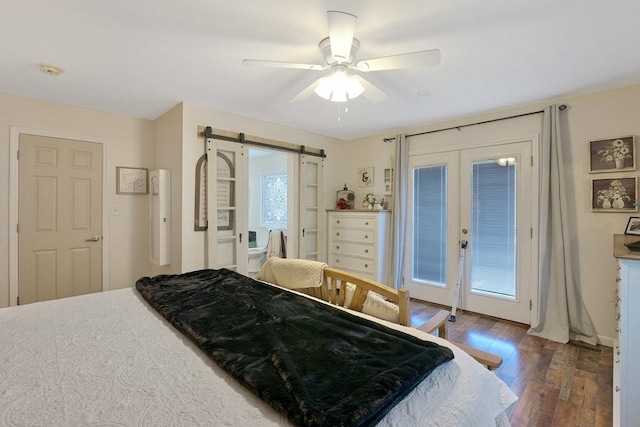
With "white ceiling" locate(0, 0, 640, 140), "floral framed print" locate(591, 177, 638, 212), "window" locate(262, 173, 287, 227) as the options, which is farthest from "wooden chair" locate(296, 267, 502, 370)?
"window" locate(262, 173, 287, 227)

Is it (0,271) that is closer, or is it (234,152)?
(0,271)

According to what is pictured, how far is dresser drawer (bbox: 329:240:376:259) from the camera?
4.01 m

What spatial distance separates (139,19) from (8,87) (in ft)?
6.60

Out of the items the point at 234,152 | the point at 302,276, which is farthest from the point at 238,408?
the point at 234,152

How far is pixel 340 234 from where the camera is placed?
436 cm

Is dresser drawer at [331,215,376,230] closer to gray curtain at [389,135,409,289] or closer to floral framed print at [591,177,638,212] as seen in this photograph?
gray curtain at [389,135,409,289]

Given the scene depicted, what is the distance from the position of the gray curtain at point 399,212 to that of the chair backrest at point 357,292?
2.20 m

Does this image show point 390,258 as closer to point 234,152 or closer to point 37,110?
point 234,152

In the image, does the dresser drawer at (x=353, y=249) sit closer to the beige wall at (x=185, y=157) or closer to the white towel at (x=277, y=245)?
the white towel at (x=277, y=245)

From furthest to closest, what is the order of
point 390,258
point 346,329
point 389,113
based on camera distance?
point 390,258 → point 389,113 → point 346,329

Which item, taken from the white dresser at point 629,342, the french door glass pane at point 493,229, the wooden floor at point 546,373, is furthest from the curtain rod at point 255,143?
the white dresser at point 629,342

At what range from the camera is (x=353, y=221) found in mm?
4203

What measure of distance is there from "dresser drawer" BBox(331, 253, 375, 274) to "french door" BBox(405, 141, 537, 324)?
51cm

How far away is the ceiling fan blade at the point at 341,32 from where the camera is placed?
4.79 ft
